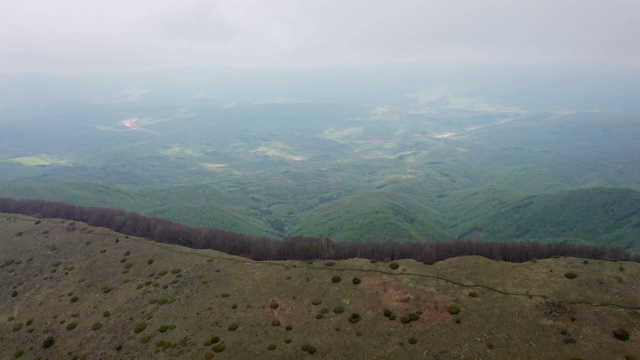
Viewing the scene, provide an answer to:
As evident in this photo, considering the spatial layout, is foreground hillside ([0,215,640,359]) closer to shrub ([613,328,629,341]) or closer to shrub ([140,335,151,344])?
shrub ([140,335,151,344])

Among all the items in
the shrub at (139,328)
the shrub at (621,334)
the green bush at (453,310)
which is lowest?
the shrub at (139,328)

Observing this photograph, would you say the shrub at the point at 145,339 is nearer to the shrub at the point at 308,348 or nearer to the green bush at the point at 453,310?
the shrub at the point at 308,348

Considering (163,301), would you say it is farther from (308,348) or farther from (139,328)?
(308,348)

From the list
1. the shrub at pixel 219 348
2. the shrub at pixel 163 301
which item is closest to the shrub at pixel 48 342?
the shrub at pixel 163 301

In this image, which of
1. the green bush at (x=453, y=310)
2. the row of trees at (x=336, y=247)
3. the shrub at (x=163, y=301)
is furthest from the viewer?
the row of trees at (x=336, y=247)

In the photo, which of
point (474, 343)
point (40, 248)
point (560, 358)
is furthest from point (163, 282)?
point (560, 358)

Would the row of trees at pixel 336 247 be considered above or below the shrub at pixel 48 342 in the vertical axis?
above

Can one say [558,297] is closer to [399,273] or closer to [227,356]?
[399,273]

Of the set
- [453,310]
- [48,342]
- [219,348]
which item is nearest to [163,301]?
[48,342]
